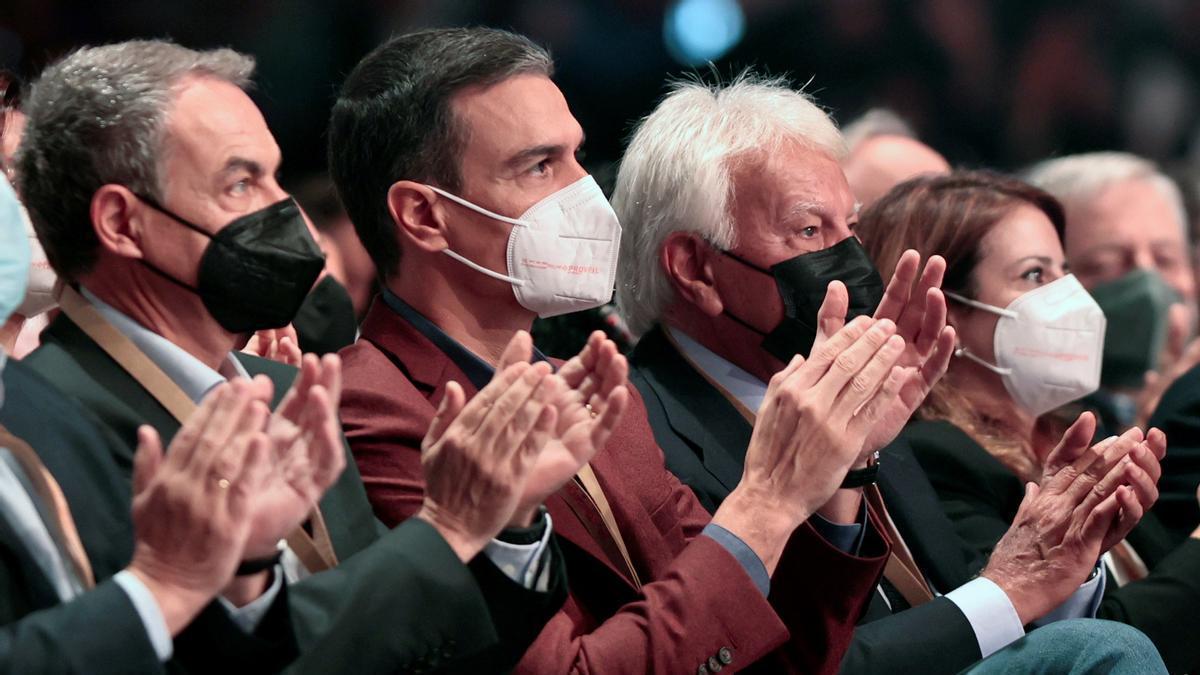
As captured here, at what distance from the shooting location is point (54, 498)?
241 centimetres

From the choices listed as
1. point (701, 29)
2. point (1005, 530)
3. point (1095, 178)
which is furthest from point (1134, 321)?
point (701, 29)

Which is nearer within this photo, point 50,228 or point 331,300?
point 50,228

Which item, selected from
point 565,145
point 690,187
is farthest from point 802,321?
point 565,145

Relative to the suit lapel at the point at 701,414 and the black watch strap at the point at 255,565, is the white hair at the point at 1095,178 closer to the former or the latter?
the suit lapel at the point at 701,414

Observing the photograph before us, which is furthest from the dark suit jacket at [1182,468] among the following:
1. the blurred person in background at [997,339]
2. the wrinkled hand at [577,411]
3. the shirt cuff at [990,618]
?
the wrinkled hand at [577,411]

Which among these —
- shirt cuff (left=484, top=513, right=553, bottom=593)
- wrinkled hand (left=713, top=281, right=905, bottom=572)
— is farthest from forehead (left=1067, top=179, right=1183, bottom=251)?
shirt cuff (left=484, top=513, right=553, bottom=593)

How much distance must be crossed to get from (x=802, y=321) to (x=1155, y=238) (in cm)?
304

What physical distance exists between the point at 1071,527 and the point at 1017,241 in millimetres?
1048


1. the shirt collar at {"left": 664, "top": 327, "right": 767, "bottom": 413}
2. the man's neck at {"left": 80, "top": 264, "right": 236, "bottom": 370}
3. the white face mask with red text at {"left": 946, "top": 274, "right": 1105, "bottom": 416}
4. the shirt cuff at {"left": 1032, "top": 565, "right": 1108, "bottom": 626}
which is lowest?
the shirt cuff at {"left": 1032, "top": 565, "right": 1108, "bottom": 626}

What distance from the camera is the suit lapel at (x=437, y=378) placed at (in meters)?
3.19

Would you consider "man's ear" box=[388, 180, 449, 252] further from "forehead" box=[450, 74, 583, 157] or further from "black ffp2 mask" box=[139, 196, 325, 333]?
"black ffp2 mask" box=[139, 196, 325, 333]

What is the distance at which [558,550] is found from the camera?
2.81 metres

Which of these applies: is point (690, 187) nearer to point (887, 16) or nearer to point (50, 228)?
point (50, 228)

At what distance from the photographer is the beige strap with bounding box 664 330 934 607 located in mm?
3791
